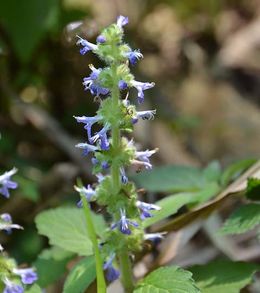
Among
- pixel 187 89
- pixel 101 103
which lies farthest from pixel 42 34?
pixel 101 103

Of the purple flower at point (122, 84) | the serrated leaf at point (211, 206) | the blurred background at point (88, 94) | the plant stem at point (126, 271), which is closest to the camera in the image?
the purple flower at point (122, 84)

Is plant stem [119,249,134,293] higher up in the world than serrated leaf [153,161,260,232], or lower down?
lower down

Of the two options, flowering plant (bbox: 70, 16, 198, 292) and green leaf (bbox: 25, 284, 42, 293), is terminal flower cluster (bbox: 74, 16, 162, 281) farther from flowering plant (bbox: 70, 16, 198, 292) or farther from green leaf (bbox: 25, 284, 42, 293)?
green leaf (bbox: 25, 284, 42, 293)

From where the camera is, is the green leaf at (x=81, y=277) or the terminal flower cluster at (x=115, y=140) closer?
the terminal flower cluster at (x=115, y=140)

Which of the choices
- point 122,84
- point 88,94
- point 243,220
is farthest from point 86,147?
point 88,94

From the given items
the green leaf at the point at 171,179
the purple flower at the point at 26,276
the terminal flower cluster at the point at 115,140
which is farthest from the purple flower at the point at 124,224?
the green leaf at the point at 171,179

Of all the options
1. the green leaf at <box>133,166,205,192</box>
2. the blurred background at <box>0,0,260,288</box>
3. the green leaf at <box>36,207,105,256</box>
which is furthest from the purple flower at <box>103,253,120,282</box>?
the blurred background at <box>0,0,260,288</box>

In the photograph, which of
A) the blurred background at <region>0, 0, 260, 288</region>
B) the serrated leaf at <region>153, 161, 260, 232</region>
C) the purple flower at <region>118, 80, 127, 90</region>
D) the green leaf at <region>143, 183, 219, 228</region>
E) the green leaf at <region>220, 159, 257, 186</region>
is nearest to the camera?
the purple flower at <region>118, 80, 127, 90</region>

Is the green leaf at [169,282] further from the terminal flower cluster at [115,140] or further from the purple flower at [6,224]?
the purple flower at [6,224]
